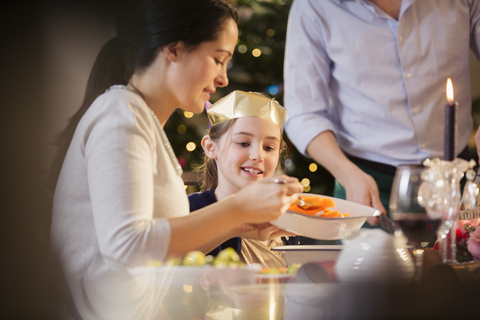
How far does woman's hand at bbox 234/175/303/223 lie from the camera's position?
47 cm

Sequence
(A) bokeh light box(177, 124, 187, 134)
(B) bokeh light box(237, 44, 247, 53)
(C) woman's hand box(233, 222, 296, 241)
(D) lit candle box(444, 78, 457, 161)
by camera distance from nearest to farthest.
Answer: (D) lit candle box(444, 78, 457, 161) → (C) woman's hand box(233, 222, 296, 241) → (A) bokeh light box(177, 124, 187, 134) → (B) bokeh light box(237, 44, 247, 53)

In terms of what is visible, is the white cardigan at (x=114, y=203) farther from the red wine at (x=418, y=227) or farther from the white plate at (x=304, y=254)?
the red wine at (x=418, y=227)

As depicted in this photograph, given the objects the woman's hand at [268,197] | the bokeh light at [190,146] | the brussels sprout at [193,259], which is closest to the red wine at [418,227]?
the woman's hand at [268,197]

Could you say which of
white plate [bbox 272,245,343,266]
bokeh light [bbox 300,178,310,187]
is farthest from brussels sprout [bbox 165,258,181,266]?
bokeh light [bbox 300,178,310,187]

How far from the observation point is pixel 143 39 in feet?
1.78

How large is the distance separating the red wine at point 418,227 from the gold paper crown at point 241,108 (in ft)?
0.99

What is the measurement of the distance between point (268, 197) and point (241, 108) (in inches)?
10.4

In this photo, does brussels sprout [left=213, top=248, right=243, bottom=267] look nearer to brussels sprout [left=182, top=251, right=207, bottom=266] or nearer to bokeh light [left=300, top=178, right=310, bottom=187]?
brussels sprout [left=182, top=251, right=207, bottom=266]

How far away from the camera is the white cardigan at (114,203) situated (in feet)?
1.50

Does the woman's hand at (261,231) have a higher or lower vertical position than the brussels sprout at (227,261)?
lower

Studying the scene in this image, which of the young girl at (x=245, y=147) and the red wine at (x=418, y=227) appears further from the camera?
the young girl at (x=245, y=147)

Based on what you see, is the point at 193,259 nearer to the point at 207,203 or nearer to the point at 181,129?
the point at 207,203

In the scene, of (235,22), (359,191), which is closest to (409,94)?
(359,191)

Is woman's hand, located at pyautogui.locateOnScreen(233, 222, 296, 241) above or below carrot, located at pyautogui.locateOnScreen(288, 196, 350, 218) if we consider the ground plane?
below
